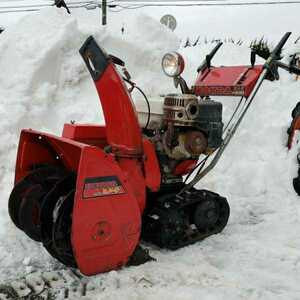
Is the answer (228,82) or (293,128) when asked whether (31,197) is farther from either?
(293,128)

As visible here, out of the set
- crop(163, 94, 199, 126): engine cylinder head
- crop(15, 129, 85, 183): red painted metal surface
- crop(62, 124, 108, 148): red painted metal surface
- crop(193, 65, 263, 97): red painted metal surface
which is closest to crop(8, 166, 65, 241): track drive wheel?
crop(15, 129, 85, 183): red painted metal surface

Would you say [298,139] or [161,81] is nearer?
[298,139]

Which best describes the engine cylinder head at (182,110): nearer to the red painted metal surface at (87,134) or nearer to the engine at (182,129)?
the engine at (182,129)

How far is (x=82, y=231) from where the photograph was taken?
11.1 ft

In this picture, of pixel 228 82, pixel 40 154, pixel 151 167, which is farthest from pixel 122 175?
pixel 228 82

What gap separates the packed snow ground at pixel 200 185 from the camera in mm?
3584

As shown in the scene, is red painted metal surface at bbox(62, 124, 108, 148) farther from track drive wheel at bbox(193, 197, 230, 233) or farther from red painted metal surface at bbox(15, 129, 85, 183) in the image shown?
track drive wheel at bbox(193, 197, 230, 233)

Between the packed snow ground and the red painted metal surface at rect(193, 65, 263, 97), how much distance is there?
63 centimetres

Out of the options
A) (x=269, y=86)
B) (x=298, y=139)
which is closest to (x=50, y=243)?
(x=298, y=139)

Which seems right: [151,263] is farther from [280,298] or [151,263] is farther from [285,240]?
[285,240]

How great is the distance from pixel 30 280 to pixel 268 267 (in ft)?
5.91

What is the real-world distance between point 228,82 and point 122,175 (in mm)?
1424

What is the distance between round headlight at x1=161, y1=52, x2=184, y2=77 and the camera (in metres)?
4.20

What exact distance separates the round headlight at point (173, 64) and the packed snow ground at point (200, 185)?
1.39ft
